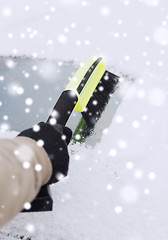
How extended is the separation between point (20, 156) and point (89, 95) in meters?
0.69

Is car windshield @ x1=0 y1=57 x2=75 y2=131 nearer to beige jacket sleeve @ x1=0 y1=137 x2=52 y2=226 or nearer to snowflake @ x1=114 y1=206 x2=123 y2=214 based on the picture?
snowflake @ x1=114 y1=206 x2=123 y2=214

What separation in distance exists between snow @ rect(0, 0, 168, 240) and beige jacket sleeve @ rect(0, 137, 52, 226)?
17.8 inches

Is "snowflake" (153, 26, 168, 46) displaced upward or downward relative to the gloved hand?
upward

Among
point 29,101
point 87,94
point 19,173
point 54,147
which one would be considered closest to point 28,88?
point 29,101

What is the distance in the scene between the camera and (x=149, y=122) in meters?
1.31

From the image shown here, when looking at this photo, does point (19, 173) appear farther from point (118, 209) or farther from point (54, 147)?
point (118, 209)

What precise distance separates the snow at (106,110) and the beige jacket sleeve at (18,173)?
45cm

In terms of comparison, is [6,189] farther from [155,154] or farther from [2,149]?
[155,154]

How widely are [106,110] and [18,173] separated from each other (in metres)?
0.83

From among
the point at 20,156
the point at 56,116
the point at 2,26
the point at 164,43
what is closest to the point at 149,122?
the point at 56,116

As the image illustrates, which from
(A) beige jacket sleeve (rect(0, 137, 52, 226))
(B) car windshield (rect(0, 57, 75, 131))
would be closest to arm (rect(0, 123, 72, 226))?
(A) beige jacket sleeve (rect(0, 137, 52, 226))

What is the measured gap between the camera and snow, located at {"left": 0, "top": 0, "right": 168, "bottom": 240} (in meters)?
1.06

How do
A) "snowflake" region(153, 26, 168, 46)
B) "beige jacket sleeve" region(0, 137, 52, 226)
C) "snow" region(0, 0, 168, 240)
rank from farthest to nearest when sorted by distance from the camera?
"snowflake" region(153, 26, 168, 46)
"snow" region(0, 0, 168, 240)
"beige jacket sleeve" region(0, 137, 52, 226)

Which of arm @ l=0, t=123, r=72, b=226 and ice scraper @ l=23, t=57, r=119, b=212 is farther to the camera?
ice scraper @ l=23, t=57, r=119, b=212
